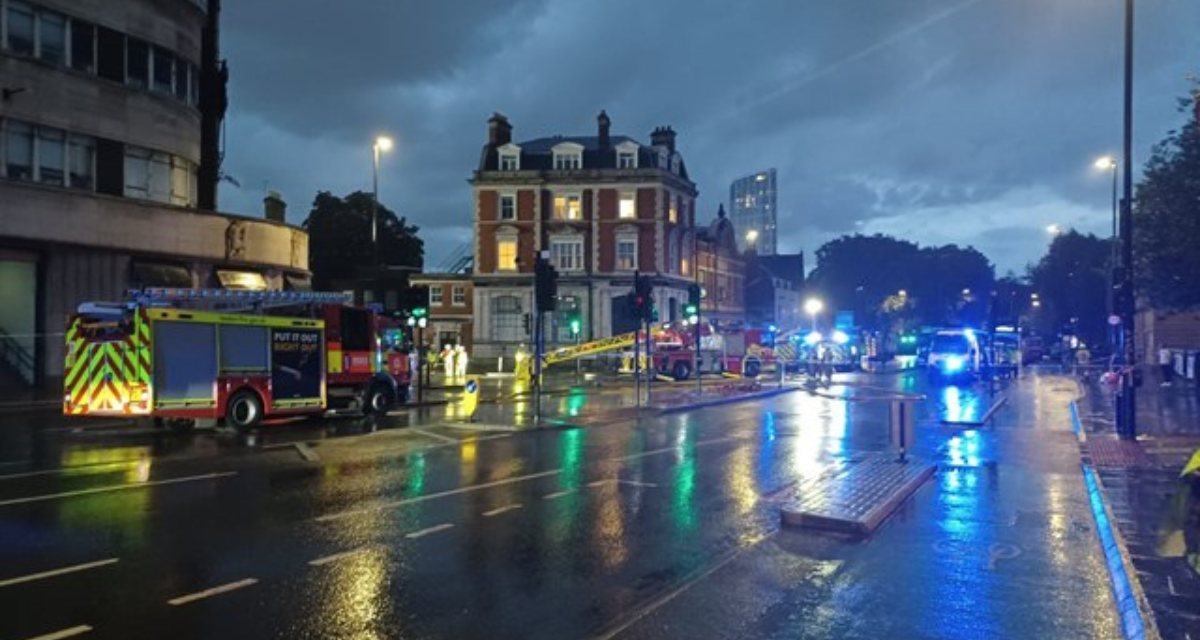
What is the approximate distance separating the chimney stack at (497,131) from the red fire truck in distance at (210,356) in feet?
151

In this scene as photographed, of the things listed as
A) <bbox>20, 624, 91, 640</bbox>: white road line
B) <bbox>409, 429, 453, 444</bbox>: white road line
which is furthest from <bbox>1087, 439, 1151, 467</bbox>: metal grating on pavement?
<bbox>20, 624, 91, 640</bbox>: white road line

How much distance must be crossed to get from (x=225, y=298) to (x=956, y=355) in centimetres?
3214

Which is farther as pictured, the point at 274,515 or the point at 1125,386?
the point at 1125,386

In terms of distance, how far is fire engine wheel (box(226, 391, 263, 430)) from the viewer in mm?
18812

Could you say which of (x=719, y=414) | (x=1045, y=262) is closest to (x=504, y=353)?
(x=719, y=414)

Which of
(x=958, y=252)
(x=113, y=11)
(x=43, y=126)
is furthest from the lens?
(x=958, y=252)

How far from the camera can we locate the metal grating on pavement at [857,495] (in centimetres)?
898

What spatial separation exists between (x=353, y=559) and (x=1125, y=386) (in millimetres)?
14674

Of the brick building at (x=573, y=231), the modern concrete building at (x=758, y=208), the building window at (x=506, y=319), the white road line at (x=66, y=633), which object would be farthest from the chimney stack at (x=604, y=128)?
the modern concrete building at (x=758, y=208)

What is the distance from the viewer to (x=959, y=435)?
1795 cm

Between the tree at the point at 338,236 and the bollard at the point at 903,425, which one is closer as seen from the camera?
the bollard at the point at 903,425

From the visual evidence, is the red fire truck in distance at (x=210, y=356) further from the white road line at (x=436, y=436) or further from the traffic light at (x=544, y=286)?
the traffic light at (x=544, y=286)

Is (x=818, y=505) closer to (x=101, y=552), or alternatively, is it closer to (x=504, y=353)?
(x=101, y=552)

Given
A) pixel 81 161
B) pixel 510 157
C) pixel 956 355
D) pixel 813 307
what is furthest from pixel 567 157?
pixel 81 161
